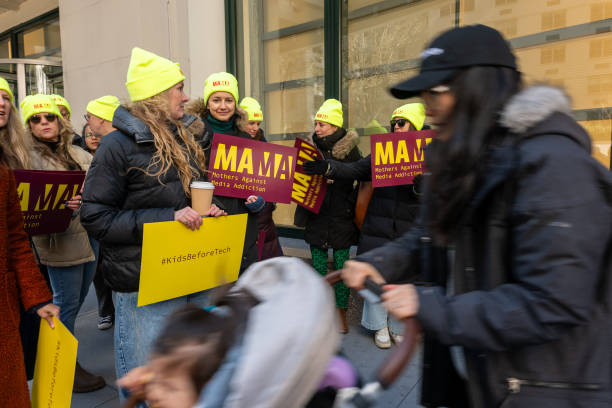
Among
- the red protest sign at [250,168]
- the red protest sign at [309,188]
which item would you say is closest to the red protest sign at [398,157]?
the red protest sign at [309,188]

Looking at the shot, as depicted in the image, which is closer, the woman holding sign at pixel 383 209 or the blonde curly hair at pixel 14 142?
the blonde curly hair at pixel 14 142

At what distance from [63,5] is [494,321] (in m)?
9.53

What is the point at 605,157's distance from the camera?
14.7ft

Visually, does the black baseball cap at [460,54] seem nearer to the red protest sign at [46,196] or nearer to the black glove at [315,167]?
the red protest sign at [46,196]

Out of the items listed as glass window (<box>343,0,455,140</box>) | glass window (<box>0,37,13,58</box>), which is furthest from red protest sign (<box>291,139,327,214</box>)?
glass window (<box>0,37,13,58</box>)

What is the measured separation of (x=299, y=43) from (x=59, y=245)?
5.20 m

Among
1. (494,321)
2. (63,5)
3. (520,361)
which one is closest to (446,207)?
(494,321)

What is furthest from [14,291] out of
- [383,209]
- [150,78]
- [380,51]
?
[380,51]

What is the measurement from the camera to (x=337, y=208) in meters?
4.18

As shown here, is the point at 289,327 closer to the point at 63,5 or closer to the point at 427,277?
the point at 427,277

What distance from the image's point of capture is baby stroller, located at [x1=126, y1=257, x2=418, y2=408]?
2.97 ft

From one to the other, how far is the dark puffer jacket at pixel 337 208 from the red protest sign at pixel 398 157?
2.12 feet

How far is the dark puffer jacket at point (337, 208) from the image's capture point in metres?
4.16

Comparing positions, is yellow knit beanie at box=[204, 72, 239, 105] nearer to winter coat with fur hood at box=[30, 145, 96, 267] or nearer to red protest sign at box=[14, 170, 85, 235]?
red protest sign at box=[14, 170, 85, 235]
